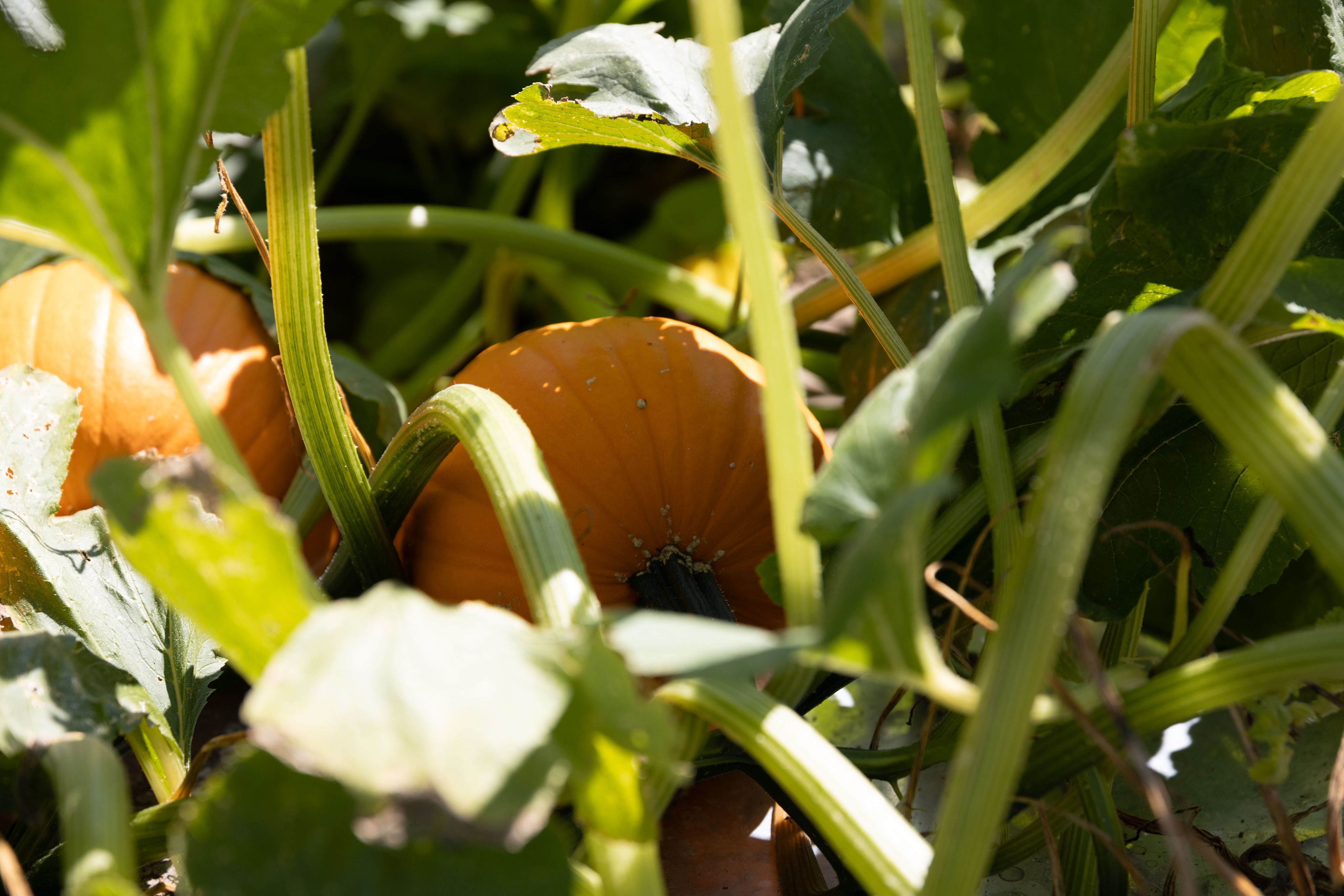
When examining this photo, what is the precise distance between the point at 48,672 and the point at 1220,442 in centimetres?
66

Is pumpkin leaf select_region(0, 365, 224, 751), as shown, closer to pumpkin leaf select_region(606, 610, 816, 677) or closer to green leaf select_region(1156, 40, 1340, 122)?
pumpkin leaf select_region(606, 610, 816, 677)

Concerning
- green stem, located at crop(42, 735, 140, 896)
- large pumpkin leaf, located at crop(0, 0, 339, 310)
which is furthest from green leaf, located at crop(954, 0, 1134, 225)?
green stem, located at crop(42, 735, 140, 896)

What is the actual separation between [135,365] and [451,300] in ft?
1.71

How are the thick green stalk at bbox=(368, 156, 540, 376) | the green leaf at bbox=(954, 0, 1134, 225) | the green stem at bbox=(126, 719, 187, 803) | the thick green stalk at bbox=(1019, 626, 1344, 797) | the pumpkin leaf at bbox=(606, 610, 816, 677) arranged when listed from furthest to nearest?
the thick green stalk at bbox=(368, 156, 540, 376)
the green leaf at bbox=(954, 0, 1134, 225)
the green stem at bbox=(126, 719, 187, 803)
the thick green stalk at bbox=(1019, 626, 1344, 797)
the pumpkin leaf at bbox=(606, 610, 816, 677)

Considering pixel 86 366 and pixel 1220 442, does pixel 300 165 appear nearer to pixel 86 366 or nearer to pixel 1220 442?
pixel 86 366

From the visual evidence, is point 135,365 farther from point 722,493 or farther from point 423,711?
point 423,711

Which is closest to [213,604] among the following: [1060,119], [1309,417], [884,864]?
[884,864]

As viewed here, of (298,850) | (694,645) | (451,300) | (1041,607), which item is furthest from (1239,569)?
(451,300)

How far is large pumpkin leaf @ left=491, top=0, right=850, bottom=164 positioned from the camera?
68cm

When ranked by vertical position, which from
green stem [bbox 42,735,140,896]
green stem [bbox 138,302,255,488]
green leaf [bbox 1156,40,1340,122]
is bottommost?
green stem [bbox 42,735,140,896]

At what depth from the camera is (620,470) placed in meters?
0.72

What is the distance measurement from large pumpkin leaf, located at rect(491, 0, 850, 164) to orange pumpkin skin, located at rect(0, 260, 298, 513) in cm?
35

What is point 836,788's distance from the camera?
1.40 feet

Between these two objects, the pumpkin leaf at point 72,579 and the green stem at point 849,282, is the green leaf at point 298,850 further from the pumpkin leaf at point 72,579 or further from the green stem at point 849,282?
the green stem at point 849,282
